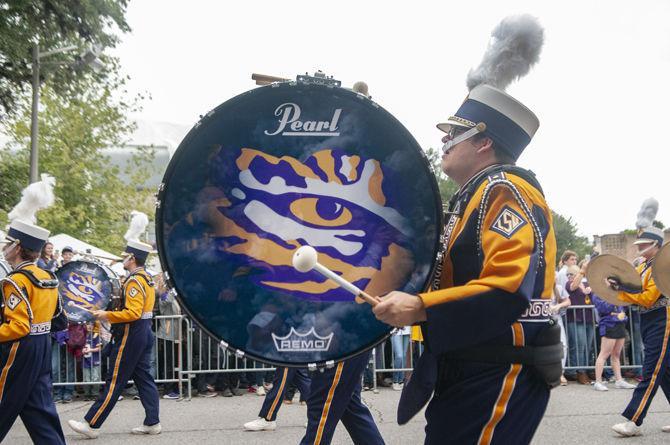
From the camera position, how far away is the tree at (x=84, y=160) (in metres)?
19.6

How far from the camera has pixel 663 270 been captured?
5711 millimetres

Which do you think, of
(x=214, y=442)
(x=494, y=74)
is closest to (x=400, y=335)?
(x=214, y=442)

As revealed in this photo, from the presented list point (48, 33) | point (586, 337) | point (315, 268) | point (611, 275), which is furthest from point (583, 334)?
point (48, 33)

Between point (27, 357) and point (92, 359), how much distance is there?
5.11 meters

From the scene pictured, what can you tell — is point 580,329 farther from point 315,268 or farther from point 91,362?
point 315,268

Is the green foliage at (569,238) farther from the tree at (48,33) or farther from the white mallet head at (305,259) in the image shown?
the white mallet head at (305,259)

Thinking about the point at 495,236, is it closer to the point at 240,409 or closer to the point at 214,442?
the point at 214,442

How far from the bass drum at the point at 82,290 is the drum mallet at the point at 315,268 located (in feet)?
22.6

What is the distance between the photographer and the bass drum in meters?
8.64

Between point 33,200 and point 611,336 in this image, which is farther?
point 611,336

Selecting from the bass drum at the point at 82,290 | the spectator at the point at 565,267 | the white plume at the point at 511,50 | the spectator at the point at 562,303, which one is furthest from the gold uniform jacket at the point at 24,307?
the spectator at the point at 565,267

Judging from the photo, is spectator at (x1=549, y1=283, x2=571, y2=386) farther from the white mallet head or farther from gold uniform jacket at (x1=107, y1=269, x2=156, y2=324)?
the white mallet head

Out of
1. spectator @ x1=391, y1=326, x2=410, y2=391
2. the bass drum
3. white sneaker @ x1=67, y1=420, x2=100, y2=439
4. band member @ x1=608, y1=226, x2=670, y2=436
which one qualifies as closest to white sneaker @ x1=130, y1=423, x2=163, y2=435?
white sneaker @ x1=67, y1=420, x2=100, y2=439

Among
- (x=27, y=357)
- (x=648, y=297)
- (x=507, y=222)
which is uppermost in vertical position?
(x=507, y=222)
